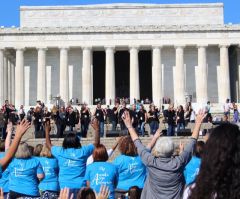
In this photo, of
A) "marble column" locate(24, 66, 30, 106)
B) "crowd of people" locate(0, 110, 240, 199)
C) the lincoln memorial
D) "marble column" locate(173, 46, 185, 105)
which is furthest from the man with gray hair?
"marble column" locate(24, 66, 30, 106)

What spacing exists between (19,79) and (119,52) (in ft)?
47.1

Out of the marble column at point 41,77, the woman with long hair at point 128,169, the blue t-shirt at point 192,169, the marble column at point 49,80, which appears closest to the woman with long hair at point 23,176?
the woman with long hair at point 128,169

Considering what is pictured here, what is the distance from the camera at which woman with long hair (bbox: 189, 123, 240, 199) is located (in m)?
4.19

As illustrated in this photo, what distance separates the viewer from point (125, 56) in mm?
66625

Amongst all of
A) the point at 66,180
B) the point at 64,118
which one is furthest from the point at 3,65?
the point at 66,180

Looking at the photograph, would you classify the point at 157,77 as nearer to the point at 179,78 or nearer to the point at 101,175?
the point at 179,78

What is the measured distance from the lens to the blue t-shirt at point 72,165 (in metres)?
9.80

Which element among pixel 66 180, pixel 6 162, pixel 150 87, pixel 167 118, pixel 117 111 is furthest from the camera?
pixel 150 87

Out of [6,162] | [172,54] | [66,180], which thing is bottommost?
[66,180]

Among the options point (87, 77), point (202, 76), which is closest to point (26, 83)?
point (87, 77)

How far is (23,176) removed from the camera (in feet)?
29.7

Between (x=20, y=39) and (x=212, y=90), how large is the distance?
24.0 metres

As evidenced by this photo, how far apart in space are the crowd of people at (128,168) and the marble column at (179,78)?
154 ft

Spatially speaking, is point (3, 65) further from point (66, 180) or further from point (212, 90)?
point (66, 180)
